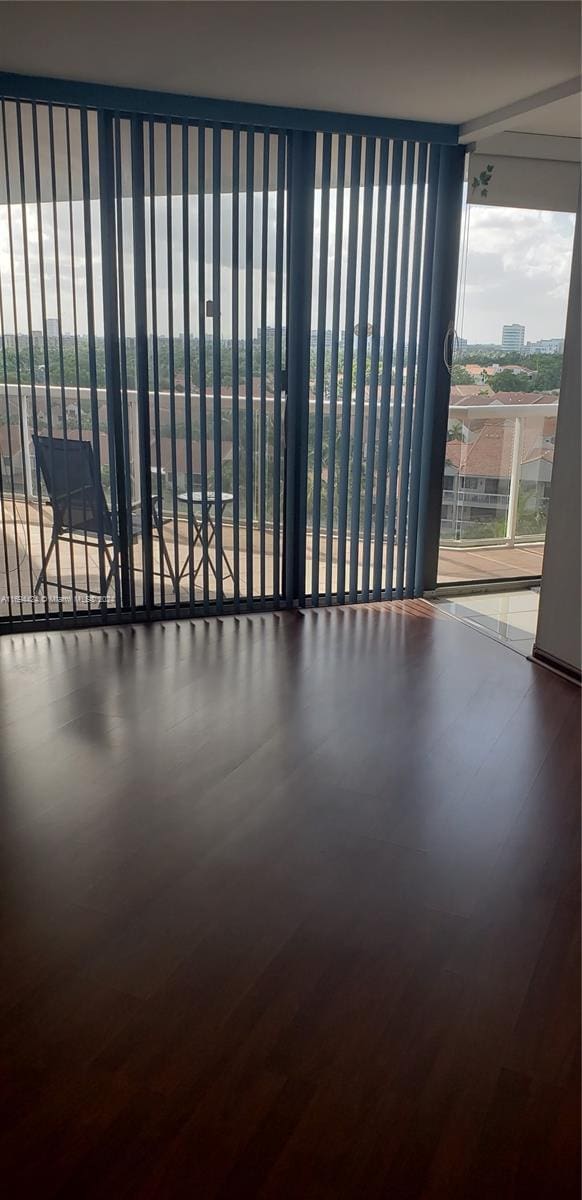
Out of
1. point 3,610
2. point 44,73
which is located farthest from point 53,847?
point 44,73

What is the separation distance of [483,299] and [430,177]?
0.79 m

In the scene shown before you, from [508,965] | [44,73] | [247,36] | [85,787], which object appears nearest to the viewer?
[508,965]

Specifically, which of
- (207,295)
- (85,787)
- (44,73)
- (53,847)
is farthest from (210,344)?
(53,847)

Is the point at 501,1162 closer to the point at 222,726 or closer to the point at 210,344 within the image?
the point at 222,726

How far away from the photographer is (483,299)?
5516 millimetres

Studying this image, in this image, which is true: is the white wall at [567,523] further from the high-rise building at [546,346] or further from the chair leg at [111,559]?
the chair leg at [111,559]

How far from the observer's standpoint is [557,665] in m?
4.45

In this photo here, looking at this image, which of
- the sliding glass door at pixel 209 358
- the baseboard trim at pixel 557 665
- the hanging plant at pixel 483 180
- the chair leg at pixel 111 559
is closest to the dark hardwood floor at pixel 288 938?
the baseboard trim at pixel 557 665

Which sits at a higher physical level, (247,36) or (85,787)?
(247,36)

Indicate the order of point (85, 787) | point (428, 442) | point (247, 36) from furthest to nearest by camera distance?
point (428, 442)
point (247, 36)
point (85, 787)

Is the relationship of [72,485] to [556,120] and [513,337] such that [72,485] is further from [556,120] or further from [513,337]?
[556,120]

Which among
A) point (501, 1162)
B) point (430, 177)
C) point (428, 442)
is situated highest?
point (430, 177)

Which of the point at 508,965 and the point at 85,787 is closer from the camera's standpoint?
the point at 508,965

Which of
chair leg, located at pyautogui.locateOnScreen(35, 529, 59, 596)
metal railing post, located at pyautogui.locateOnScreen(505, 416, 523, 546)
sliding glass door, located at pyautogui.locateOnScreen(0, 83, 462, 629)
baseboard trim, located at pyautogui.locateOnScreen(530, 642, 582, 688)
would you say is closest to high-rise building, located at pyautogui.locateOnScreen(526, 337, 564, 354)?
metal railing post, located at pyautogui.locateOnScreen(505, 416, 523, 546)
